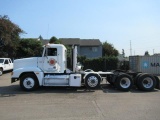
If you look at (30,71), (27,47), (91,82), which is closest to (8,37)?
(27,47)

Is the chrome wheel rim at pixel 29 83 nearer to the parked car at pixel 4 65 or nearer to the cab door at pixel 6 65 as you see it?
the parked car at pixel 4 65

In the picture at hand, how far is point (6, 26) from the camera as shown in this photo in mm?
37906

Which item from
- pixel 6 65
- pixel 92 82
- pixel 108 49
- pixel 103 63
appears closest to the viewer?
pixel 92 82

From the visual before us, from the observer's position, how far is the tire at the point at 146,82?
1595 centimetres

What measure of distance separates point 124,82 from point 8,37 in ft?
83.3

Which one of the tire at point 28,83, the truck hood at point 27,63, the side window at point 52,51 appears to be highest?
the side window at point 52,51

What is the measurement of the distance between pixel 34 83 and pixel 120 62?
19.8m

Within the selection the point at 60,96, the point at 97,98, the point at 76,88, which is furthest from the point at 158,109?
the point at 76,88

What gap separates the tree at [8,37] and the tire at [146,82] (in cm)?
A: 2551

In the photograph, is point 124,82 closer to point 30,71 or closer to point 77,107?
point 30,71

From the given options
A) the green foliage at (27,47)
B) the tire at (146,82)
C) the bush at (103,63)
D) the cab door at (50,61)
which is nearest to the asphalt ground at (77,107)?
the cab door at (50,61)

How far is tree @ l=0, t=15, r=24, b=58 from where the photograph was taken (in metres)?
37.5

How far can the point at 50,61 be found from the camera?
16.1m

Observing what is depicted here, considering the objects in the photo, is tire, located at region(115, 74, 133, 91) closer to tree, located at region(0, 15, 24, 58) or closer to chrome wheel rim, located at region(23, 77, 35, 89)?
chrome wheel rim, located at region(23, 77, 35, 89)
